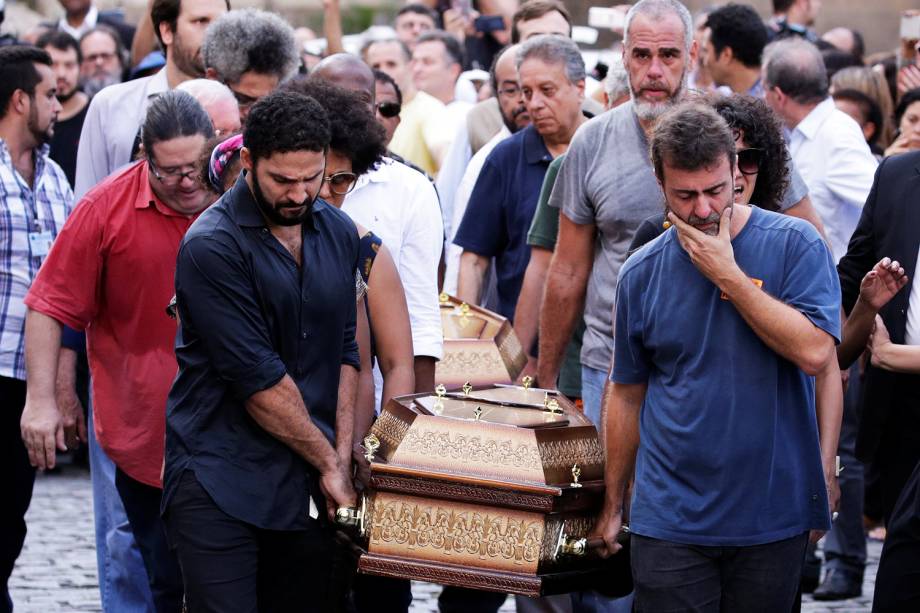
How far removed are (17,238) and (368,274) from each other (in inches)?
85.7

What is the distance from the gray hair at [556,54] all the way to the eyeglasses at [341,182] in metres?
2.27

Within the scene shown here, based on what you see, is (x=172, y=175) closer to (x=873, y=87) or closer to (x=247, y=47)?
(x=247, y=47)

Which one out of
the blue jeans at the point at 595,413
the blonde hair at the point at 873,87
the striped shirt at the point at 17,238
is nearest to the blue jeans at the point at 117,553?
the striped shirt at the point at 17,238

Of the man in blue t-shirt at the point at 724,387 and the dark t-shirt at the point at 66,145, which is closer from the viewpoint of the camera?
the man in blue t-shirt at the point at 724,387

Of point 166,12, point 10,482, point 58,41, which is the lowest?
point 10,482

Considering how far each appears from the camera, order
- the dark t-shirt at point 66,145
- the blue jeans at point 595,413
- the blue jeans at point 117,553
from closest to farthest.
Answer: the blue jeans at point 595,413 < the blue jeans at point 117,553 < the dark t-shirt at point 66,145

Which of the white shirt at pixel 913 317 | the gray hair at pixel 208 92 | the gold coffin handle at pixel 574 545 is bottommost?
the gold coffin handle at pixel 574 545

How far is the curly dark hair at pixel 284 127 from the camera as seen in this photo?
15.5ft

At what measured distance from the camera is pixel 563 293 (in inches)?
253

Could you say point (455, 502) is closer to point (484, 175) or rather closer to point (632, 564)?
point (632, 564)

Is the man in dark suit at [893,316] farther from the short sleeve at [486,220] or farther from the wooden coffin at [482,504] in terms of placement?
the short sleeve at [486,220]

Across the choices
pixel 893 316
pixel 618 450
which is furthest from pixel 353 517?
pixel 893 316

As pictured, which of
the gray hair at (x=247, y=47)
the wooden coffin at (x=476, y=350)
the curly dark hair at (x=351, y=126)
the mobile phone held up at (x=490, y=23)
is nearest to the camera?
the curly dark hair at (x=351, y=126)

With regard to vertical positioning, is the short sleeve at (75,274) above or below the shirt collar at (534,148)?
below
